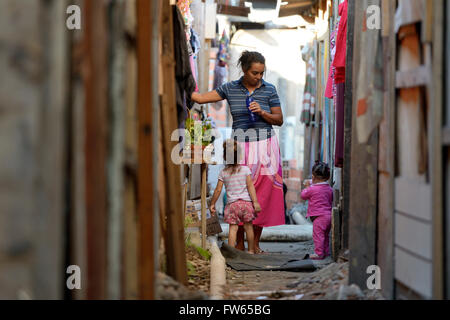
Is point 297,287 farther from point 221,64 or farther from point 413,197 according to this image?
point 221,64

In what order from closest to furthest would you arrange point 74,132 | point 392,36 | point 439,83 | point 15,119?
point 15,119, point 74,132, point 439,83, point 392,36

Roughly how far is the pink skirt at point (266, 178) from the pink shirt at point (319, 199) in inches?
12.9

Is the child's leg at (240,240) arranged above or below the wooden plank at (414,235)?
below

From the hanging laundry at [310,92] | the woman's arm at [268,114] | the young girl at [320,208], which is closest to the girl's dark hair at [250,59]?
the woman's arm at [268,114]

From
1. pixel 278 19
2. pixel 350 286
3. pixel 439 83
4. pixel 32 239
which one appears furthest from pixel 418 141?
pixel 278 19

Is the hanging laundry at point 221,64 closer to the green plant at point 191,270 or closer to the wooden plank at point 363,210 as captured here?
the green plant at point 191,270

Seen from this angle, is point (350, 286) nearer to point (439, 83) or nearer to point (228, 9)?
point (439, 83)

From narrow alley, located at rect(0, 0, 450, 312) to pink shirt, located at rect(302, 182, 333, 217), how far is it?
0.05 feet

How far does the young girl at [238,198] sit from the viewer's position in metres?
6.02

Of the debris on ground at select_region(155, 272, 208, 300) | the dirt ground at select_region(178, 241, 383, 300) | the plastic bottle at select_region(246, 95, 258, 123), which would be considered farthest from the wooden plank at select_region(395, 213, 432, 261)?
the plastic bottle at select_region(246, 95, 258, 123)

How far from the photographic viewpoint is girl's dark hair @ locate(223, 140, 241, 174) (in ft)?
20.0

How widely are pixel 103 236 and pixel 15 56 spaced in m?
0.72

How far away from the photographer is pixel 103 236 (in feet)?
7.13

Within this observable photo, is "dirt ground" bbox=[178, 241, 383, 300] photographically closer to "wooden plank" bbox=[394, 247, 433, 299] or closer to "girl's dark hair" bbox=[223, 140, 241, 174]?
"wooden plank" bbox=[394, 247, 433, 299]
